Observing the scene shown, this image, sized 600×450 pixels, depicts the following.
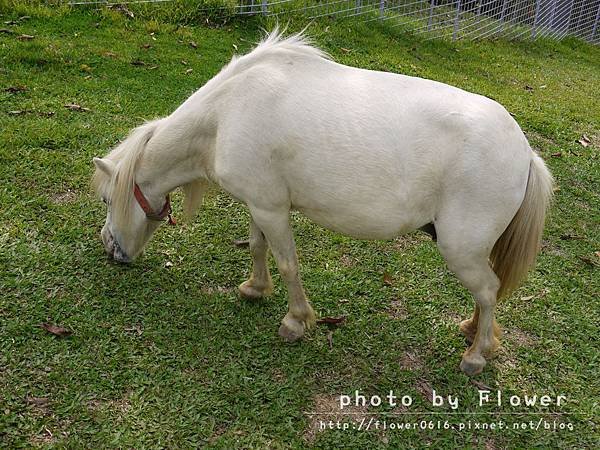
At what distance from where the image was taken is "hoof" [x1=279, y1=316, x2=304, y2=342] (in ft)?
10.2

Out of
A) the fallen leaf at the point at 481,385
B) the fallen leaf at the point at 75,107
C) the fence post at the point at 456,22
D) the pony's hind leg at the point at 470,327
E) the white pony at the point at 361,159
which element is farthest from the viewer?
the fence post at the point at 456,22

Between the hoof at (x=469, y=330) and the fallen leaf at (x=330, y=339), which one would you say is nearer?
the fallen leaf at (x=330, y=339)

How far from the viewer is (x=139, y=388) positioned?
8.89 feet

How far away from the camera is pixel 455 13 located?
962 cm

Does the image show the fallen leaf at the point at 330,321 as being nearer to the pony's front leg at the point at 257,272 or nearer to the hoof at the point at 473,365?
the pony's front leg at the point at 257,272

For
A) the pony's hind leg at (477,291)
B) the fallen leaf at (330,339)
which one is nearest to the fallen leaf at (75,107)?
the fallen leaf at (330,339)

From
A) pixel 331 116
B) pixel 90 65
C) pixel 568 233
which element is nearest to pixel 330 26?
pixel 90 65

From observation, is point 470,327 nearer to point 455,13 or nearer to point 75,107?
point 75,107

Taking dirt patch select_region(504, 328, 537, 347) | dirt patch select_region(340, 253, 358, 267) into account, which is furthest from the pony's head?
dirt patch select_region(504, 328, 537, 347)

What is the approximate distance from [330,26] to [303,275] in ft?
18.0

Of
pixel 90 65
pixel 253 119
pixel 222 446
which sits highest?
pixel 253 119

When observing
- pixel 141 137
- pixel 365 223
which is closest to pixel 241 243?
pixel 141 137

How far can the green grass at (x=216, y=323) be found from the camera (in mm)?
2627

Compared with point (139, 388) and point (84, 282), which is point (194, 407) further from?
point (84, 282)
